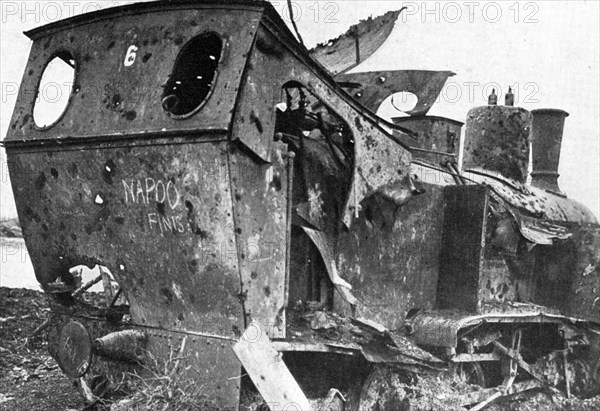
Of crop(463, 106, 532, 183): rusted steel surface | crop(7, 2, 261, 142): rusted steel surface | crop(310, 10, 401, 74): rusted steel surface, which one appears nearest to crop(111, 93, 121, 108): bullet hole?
crop(7, 2, 261, 142): rusted steel surface

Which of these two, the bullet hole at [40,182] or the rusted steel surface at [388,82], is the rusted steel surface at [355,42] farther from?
the bullet hole at [40,182]

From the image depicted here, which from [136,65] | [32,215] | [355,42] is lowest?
[32,215]

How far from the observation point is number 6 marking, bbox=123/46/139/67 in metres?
4.49

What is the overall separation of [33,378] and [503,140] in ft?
19.2

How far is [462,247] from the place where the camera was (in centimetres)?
609

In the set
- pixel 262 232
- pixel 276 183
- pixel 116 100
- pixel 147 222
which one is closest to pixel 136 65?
pixel 116 100

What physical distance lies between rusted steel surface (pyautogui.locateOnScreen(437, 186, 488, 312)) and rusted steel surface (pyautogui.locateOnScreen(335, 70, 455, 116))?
992 millimetres

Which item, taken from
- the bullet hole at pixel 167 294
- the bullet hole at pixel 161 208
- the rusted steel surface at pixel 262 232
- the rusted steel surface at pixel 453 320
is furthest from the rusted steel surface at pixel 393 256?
the bullet hole at pixel 161 208

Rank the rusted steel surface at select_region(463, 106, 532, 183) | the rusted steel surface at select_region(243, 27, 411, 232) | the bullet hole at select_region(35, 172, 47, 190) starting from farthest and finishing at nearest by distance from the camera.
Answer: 1. the rusted steel surface at select_region(463, 106, 532, 183)
2. the bullet hole at select_region(35, 172, 47, 190)
3. the rusted steel surface at select_region(243, 27, 411, 232)

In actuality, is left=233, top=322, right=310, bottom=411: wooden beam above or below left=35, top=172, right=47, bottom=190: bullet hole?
below

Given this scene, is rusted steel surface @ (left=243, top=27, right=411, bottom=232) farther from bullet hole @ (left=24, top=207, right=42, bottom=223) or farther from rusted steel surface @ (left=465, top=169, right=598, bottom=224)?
bullet hole @ (left=24, top=207, right=42, bottom=223)

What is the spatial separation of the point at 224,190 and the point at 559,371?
17.3 ft

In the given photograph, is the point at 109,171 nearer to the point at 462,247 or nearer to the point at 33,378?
the point at 462,247

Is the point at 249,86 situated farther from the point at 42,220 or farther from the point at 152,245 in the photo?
the point at 42,220
